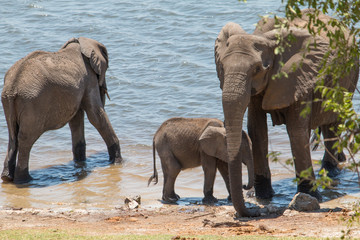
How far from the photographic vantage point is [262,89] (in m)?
8.68

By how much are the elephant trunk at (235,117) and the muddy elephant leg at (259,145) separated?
3.98ft

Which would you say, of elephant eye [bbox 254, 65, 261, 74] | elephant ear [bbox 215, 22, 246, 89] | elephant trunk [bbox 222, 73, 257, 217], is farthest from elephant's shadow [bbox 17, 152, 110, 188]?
elephant eye [bbox 254, 65, 261, 74]

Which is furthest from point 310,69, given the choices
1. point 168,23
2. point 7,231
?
point 168,23

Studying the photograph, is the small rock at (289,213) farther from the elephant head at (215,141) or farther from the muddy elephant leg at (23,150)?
the muddy elephant leg at (23,150)

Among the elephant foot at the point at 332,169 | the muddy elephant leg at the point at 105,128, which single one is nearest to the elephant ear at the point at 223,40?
the elephant foot at the point at 332,169

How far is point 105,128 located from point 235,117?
211 inches

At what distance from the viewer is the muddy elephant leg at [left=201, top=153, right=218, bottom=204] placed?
961 cm

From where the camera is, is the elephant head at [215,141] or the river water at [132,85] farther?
the river water at [132,85]

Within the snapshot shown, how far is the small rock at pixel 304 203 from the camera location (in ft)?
29.1

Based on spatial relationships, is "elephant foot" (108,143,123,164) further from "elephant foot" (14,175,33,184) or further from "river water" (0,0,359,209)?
"elephant foot" (14,175,33,184)

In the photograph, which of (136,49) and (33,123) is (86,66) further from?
(136,49)

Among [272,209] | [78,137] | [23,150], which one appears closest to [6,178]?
[23,150]

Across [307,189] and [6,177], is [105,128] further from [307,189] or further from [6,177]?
[307,189]

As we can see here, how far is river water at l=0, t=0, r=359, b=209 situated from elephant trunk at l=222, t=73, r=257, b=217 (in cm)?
131
